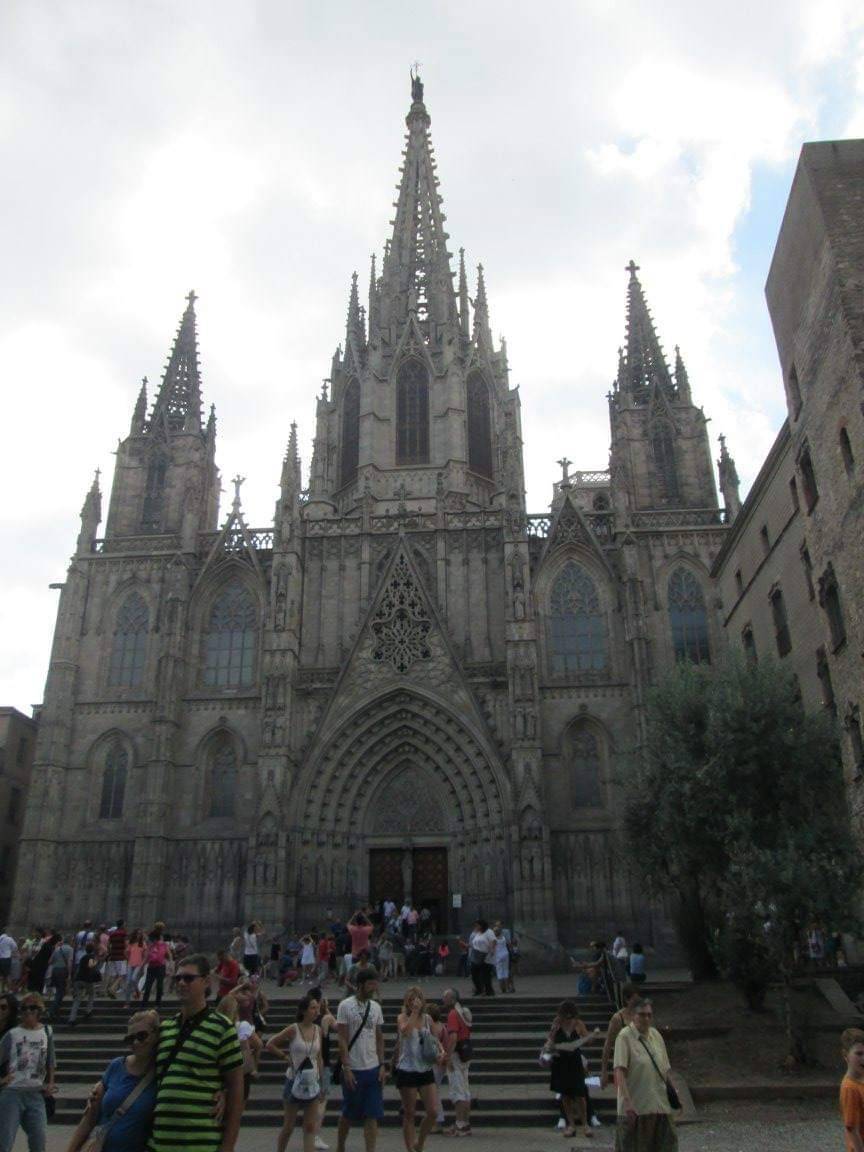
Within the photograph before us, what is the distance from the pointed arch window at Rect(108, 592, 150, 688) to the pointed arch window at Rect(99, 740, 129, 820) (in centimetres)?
253

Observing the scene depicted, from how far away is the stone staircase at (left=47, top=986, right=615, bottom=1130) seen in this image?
13.2 metres

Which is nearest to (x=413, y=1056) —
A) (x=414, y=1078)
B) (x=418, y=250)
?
(x=414, y=1078)

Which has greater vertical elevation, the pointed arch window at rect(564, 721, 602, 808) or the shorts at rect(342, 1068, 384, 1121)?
the pointed arch window at rect(564, 721, 602, 808)

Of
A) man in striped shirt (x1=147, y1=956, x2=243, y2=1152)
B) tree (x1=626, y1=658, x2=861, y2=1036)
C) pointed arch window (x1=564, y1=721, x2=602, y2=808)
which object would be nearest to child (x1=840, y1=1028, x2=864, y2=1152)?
man in striped shirt (x1=147, y1=956, x2=243, y2=1152)

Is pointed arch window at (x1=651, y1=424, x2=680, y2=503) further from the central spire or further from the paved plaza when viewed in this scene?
the paved plaza

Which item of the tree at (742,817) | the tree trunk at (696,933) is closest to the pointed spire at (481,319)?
the tree at (742,817)

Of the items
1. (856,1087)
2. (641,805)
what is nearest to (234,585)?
(641,805)

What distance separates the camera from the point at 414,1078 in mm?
9883

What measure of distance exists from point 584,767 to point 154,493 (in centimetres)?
2204

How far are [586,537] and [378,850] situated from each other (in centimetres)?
1415

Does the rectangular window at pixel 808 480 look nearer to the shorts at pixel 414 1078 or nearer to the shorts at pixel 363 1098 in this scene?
the shorts at pixel 414 1078

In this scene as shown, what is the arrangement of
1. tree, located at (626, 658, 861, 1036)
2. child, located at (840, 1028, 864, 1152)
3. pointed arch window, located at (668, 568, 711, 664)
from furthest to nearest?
pointed arch window, located at (668, 568, 711, 664) < tree, located at (626, 658, 861, 1036) < child, located at (840, 1028, 864, 1152)

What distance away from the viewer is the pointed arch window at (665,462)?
39.0 metres

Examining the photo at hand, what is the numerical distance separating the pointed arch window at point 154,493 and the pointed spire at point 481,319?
52.3 feet
